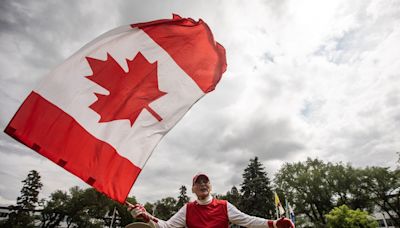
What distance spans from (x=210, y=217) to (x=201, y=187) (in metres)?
0.39

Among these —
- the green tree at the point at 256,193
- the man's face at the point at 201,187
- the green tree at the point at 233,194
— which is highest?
the green tree at the point at 233,194

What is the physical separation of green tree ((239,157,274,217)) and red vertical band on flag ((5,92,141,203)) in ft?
118

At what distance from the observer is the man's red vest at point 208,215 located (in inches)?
124

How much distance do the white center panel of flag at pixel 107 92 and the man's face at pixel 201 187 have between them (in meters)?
0.78

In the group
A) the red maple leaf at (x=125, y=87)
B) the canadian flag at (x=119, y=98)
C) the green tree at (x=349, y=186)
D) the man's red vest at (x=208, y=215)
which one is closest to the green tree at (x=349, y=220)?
the green tree at (x=349, y=186)

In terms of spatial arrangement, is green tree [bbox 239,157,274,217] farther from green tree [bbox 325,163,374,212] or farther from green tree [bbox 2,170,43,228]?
green tree [bbox 2,170,43,228]

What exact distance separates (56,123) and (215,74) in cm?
248

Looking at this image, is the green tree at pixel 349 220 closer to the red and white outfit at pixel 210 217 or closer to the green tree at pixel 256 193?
the green tree at pixel 256 193

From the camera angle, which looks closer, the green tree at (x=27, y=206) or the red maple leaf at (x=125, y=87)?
the red maple leaf at (x=125, y=87)

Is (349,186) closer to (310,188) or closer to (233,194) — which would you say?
(310,188)

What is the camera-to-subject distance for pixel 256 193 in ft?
124

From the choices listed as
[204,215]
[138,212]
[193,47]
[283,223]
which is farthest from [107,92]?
[283,223]

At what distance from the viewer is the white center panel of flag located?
3.39 meters

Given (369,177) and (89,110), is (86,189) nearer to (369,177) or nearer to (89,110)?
(369,177)
